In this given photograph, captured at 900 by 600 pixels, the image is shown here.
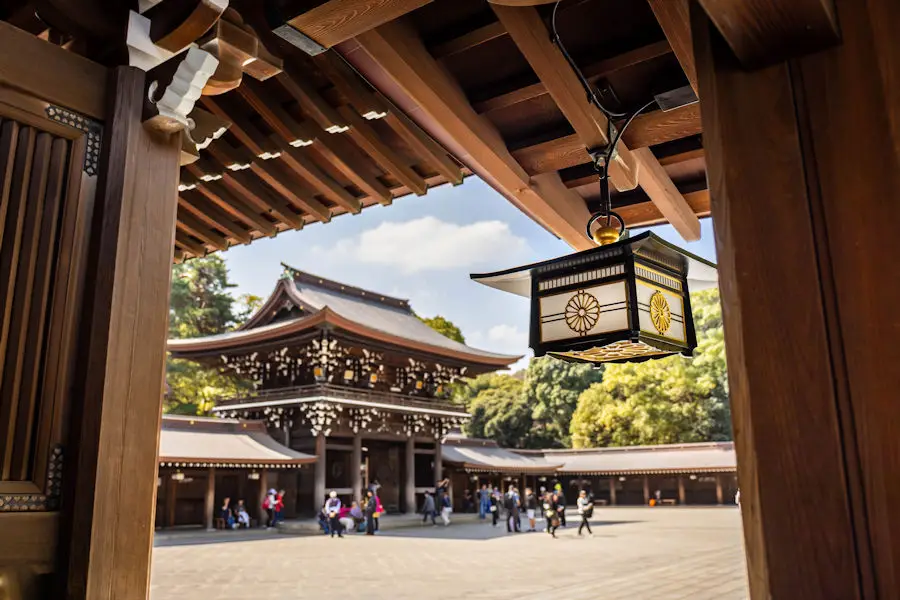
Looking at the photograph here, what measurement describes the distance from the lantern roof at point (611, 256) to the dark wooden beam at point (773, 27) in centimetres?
116

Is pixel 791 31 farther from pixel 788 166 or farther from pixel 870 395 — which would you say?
pixel 870 395

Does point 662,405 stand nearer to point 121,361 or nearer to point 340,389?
point 340,389

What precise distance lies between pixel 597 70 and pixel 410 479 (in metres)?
18.8

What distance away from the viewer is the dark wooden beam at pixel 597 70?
231cm

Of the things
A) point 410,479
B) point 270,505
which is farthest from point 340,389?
point 410,479

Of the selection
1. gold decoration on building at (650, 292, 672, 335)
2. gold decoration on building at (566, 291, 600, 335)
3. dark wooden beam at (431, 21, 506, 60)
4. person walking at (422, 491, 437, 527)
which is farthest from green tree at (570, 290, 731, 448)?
dark wooden beam at (431, 21, 506, 60)

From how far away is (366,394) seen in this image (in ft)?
61.9

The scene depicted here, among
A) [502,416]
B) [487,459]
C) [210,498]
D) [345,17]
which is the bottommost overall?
[210,498]

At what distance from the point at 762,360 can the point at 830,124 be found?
453 mm

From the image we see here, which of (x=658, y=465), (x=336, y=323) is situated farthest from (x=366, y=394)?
(x=658, y=465)

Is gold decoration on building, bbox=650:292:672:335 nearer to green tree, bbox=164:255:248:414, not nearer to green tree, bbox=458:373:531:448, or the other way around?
green tree, bbox=164:255:248:414

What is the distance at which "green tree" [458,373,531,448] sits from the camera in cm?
3853

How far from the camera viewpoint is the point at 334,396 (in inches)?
703

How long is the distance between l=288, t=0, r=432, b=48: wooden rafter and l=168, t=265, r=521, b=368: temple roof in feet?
51.1
